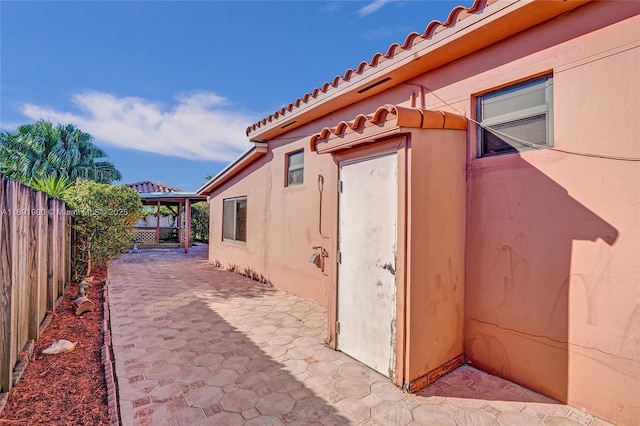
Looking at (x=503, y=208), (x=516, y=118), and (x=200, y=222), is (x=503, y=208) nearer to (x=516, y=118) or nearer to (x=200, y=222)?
(x=516, y=118)

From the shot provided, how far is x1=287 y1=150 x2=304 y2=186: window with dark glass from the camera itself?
297 inches

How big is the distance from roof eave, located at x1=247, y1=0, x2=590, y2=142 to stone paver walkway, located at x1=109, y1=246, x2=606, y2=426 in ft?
13.1

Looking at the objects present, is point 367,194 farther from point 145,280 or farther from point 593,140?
point 145,280

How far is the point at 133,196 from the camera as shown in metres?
9.98

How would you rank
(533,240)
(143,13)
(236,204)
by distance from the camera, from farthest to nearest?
(236,204), (143,13), (533,240)

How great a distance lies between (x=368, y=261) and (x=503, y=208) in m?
1.69

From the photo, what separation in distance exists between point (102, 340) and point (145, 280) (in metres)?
4.73

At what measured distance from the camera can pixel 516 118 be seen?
357 centimetres

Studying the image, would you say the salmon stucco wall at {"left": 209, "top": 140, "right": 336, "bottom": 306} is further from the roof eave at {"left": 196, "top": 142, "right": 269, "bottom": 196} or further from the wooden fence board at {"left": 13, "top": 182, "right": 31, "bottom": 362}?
the wooden fence board at {"left": 13, "top": 182, "right": 31, "bottom": 362}

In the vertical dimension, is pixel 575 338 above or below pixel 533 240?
below

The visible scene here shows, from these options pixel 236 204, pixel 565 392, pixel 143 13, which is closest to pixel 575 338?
pixel 565 392

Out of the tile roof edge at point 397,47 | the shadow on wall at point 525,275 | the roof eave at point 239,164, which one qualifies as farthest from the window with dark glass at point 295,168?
the shadow on wall at point 525,275

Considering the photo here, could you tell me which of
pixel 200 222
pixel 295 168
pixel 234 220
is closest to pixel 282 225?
pixel 295 168

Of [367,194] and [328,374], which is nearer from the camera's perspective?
[328,374]
